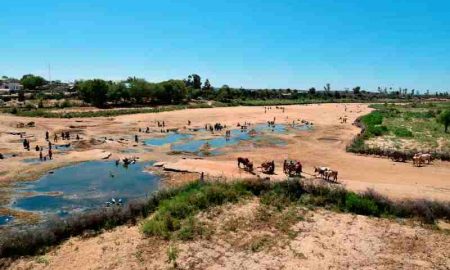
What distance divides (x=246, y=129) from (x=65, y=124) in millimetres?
26398

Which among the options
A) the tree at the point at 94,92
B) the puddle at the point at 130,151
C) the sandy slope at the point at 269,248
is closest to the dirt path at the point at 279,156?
the puddle at the point at 130,151

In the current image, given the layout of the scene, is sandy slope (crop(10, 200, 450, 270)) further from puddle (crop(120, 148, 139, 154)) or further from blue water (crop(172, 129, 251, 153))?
blue water (crop(172, 129, 251, 153))

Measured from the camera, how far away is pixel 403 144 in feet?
151

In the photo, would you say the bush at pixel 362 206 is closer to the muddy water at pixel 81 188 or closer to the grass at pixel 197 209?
the grass at pixel 197 209

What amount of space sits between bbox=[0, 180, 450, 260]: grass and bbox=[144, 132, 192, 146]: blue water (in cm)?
2495

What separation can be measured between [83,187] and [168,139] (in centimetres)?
2357

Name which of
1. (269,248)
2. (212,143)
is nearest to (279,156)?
(212,143)

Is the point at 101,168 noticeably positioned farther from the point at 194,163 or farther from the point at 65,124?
the point at 65,124

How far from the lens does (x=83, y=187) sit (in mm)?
28922

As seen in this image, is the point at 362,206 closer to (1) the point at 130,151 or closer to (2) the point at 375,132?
(1) the point at 130,151

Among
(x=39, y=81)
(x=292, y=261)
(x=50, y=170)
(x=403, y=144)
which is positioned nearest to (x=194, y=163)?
(x=50, y=170)

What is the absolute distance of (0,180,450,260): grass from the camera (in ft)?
59.4

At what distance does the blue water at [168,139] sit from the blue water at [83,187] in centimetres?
1305

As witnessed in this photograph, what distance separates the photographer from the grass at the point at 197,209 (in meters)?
18.1
